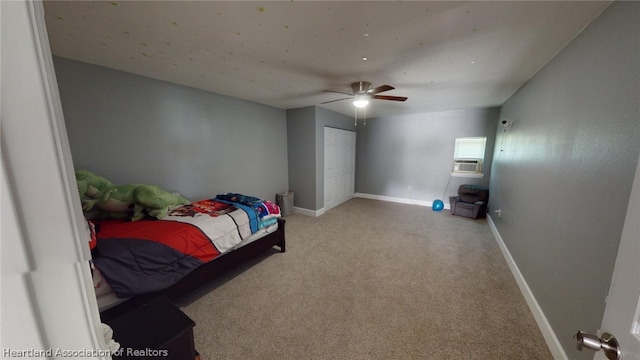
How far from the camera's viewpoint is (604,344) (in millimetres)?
595

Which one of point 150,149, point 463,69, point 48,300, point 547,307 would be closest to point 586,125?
point 463,69

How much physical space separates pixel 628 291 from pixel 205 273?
2446mm

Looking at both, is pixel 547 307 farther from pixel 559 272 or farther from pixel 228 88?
pixel 228 88

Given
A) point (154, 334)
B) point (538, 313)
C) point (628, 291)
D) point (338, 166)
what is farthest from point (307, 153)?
point (628, 291)

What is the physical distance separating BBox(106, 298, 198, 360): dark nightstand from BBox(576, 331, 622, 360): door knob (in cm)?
168

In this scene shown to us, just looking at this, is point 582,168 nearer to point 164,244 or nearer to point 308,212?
point 164,244

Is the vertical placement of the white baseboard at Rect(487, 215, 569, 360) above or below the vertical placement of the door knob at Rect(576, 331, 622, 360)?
below

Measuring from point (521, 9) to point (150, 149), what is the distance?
138 inches

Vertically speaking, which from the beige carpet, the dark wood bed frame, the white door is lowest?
the beige carpet

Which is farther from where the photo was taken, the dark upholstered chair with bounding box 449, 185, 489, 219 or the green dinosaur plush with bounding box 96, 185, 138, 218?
the dark upholstered chair with bounding box 449, 185, 489, 219

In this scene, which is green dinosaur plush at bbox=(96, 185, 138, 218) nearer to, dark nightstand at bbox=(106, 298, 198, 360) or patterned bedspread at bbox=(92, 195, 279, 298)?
patterned bedspread at bbox=(92, 195, 279, 298)

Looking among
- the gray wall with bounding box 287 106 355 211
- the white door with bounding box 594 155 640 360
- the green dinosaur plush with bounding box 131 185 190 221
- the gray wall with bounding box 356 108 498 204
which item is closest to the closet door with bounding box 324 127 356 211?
the gray wall with bounding box 287 106 355 211

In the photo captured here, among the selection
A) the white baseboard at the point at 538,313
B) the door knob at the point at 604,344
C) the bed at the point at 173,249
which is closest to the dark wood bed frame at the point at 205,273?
the bed at the point at 173,249

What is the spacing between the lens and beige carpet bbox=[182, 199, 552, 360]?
1.57 meters
